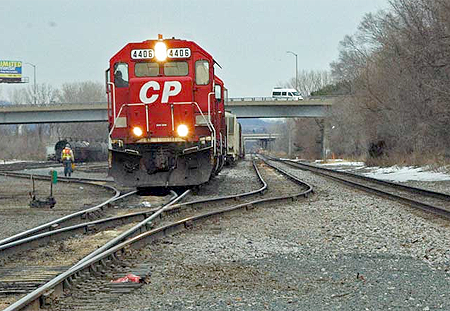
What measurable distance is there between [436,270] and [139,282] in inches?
126

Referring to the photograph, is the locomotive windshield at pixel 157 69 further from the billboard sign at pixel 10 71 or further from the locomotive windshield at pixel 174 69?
the billboard sign at pixel 10 71

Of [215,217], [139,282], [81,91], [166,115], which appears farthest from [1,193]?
[81,91]

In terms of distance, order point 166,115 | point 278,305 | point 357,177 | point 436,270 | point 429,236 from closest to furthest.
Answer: point 278,305 < point 436,270 < point 429,236 < point 166,115 < point 357,177

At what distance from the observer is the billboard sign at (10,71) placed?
106m

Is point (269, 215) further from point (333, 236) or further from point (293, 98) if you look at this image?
point (293, 98)

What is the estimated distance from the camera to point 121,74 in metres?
16.0


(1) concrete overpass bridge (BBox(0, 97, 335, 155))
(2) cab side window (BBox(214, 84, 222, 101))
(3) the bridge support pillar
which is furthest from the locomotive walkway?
(2) cab side window (BBox(214, 84, 222, 101))

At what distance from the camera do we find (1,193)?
1855cm

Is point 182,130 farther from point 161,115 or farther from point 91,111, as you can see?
point 91,111

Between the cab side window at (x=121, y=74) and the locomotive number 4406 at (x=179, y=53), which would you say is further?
the cab side window at (x=121, y=74)

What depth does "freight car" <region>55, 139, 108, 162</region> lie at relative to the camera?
53.2m

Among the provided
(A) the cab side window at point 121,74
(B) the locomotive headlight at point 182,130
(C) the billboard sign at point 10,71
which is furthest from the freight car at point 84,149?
(C) the billboard sign at point 10,71

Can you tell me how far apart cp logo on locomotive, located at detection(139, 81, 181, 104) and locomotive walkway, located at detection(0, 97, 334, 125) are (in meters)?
42.9

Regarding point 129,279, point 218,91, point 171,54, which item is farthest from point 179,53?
point 129,279
